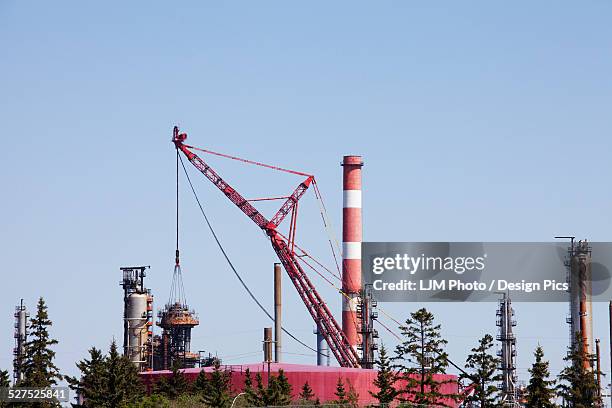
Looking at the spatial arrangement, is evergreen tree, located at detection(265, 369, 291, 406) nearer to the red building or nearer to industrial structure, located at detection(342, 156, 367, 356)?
the red building

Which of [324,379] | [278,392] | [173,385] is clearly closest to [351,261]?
[324,379]

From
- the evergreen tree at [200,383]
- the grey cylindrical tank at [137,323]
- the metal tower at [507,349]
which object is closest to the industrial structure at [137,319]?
the grey cylindrical tank at [137,323]

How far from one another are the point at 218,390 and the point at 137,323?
34.4 m

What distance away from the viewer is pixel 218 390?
107 m

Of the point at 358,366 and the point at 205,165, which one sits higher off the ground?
the point at 205,165

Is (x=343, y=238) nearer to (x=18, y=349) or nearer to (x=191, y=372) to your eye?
(x=191, y=372)

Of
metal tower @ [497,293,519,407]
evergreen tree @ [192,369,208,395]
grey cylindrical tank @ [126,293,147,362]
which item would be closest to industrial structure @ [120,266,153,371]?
grey cylindrical tank @ [126,293,147,362]

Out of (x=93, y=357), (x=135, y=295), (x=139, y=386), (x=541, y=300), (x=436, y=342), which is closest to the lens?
(x=436, y=342)

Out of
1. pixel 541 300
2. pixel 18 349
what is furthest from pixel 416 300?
pixel 18 349

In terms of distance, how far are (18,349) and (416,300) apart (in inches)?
1690

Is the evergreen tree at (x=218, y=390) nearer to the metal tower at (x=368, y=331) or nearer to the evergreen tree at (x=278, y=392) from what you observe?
the evergreen tree at (x=278, y=392)

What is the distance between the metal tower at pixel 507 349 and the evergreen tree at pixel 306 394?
14.4 meters

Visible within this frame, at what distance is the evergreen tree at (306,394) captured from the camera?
112 meters

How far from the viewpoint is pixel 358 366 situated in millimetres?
137250
